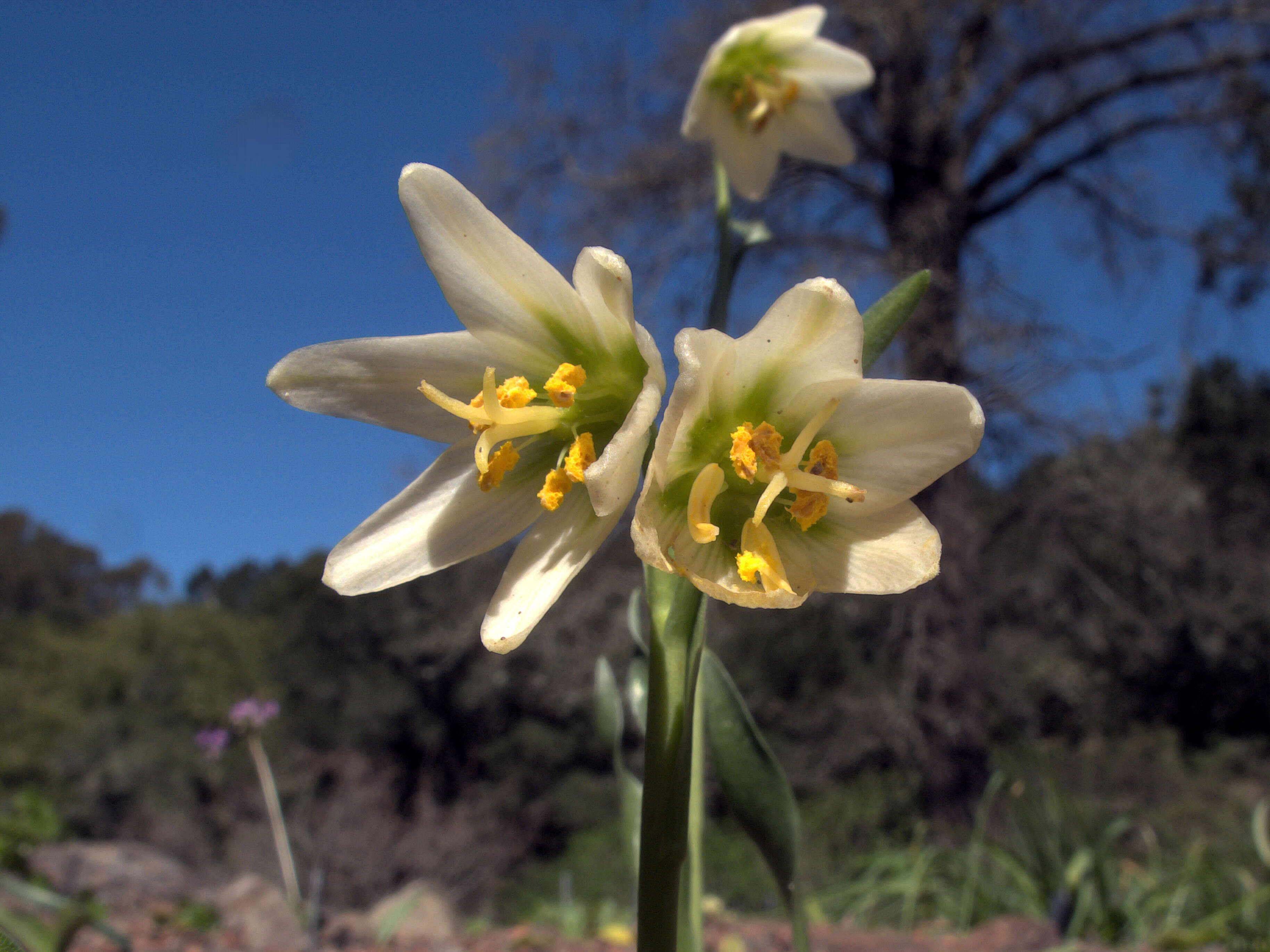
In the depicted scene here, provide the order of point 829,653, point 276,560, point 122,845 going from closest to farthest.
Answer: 1. point 122,845
2. point 829,653
3. point 276,560

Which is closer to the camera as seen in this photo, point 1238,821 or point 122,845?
point 122,845

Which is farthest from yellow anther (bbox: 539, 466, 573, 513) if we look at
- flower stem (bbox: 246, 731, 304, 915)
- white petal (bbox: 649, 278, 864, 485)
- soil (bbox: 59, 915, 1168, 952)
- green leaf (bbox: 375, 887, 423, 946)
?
flower stem (bbox: 246, 731, 304, 915)

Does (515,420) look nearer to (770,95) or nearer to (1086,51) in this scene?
(770,95)

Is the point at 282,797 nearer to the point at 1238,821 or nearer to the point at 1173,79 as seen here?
the point at 1238,821

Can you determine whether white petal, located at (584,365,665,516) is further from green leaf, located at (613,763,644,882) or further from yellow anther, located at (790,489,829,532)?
green leaf, located at (613,763,644,882)

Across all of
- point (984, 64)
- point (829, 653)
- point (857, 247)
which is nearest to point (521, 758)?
point (829, 653)

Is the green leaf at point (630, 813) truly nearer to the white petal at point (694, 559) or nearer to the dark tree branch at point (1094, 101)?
the white petal at point (694, 559)

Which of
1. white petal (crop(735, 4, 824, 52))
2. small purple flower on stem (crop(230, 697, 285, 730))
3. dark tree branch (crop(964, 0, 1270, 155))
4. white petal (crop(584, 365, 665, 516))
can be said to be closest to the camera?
white petal (crop(584, 365, 665, 516))
